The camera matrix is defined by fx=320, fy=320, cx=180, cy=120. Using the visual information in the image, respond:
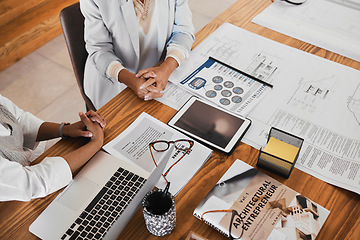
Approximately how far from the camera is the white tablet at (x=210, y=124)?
2.97ft

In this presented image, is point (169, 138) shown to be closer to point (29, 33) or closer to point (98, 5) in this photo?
point (98, 5)

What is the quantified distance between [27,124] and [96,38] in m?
0.40

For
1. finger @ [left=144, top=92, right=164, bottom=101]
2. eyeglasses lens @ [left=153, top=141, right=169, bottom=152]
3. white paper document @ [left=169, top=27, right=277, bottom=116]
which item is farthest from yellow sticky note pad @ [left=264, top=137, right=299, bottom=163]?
finger @ [left=144, top=92, right=164, bottom=101]

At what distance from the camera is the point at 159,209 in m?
0.71

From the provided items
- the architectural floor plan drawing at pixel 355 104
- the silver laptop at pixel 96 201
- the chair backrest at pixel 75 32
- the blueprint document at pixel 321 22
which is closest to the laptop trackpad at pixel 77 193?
the silver laptop at pixel 96 201

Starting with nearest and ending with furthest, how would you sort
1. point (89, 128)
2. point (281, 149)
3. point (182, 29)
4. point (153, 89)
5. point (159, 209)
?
1. point (159, 209)
2. point (281, 149)
3. point (89, 128)
4. point (153, 89)
5. point (182, 29)

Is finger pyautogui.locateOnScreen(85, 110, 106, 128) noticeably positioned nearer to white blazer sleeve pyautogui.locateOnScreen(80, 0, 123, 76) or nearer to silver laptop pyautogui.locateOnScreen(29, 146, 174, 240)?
silver laptop pyautogui.locateOnScreen(29, 146, 174, 240)

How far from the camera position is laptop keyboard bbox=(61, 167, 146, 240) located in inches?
28.9

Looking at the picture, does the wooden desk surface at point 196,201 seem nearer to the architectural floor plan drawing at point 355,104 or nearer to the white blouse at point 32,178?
the white blouse at point 32,178

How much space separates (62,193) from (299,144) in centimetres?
62

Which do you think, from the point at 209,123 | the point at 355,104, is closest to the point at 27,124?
the point at 209,123

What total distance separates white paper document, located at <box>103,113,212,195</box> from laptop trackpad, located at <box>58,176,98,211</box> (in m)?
0.11

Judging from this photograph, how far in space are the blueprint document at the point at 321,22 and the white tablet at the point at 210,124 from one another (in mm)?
549

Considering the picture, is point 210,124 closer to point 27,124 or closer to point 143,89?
point 143,89
